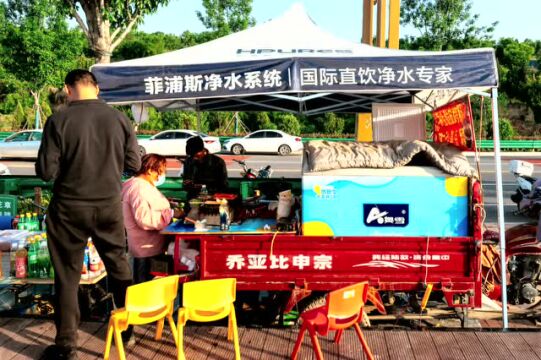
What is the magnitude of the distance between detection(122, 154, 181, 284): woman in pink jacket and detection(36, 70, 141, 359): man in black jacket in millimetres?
757

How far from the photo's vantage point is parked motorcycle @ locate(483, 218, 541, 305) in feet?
19.1

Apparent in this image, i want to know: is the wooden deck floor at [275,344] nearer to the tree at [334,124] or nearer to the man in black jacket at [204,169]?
the man in black jacket at [204,169]

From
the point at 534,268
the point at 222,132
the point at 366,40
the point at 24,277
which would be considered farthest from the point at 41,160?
the point at 222,132

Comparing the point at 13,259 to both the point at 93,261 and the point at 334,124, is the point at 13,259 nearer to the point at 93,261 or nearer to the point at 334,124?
the point at 93,261

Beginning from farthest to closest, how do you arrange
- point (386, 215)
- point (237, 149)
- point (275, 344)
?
point (237, 149), point (386, 215), point (275, 344)

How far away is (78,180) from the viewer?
3.97 m

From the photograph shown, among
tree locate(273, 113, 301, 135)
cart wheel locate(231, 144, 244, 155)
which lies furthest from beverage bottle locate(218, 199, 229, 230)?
tree locate(273, 113, 301, 135)

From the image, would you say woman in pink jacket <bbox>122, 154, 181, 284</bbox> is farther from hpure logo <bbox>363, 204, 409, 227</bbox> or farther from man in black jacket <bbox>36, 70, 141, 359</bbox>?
hpure logo <bbox>363, 204, 409, 227</bbox>

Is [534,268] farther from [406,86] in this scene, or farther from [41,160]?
[41,160]

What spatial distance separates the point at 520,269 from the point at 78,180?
462cm

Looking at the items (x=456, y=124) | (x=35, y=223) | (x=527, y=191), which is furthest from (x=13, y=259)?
(x=527, y=191)

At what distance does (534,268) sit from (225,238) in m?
3.36

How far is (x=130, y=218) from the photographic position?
5137mm

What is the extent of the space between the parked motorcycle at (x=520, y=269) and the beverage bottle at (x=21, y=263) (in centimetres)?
452
